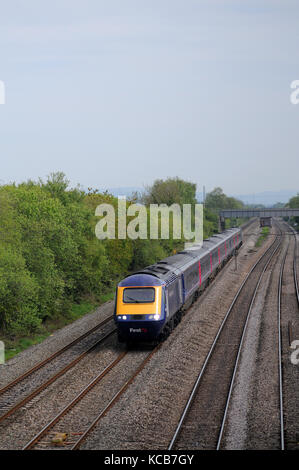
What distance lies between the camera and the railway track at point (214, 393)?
1312cm

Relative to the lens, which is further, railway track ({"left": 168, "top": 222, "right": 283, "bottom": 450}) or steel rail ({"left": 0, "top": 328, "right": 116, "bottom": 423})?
steel rail ({"left": 0, "top": 328, "right": 116, "bottom": 423})

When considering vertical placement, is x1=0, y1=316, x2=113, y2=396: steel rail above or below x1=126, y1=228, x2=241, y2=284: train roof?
below

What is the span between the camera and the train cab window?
21.2 metres

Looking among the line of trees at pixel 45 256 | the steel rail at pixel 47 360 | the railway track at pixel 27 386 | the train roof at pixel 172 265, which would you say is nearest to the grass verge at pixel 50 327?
the line of trees at pixel 45 256

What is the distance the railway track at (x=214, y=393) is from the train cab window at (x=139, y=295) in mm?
3361

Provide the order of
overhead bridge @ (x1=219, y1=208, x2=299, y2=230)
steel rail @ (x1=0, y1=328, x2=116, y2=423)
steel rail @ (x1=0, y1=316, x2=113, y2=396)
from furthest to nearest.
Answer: overhead bridge @ (x1=219, y1=208, x2=299, y2=230) < steel rail @ (x1=0, y1=316, x2=113, y2=396) < steel rail @ (x1=0, y1=328, x2=116, y2=423)

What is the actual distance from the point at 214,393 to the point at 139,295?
6122 millimetres

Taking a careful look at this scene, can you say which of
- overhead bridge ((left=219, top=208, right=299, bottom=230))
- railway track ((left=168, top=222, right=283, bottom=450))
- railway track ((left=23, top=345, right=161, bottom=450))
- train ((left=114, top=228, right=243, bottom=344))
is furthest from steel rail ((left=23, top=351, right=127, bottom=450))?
overhead bridge ((left=219, top=208, right=299, bottom=230))

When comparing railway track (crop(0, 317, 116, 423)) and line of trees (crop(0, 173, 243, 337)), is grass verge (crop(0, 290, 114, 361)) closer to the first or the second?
line of trees (crop(0, 173, 243, 337))

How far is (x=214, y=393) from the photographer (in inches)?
647

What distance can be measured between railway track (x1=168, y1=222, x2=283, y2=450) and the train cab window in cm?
336
